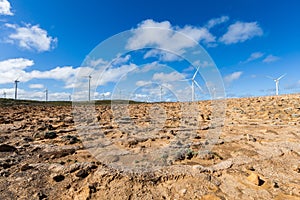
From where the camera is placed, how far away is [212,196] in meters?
3.60

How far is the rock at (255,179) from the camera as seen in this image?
154 inches

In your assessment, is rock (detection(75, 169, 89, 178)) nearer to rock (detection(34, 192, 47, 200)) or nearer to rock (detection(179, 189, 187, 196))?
rock (detection(34, 192, 47, 200))

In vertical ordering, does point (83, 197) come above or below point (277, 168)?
below

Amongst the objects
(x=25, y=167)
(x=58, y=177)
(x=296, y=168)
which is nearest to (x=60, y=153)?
(x=25, y=167)

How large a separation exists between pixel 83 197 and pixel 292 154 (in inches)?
182

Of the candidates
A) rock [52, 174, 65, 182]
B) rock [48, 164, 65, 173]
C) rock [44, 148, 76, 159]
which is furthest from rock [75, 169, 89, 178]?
rock [44, 148, 76, 159]

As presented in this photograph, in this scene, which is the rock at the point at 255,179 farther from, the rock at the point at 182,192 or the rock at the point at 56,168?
the rock at the point at 56,168

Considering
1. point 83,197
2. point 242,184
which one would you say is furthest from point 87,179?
point 242,184

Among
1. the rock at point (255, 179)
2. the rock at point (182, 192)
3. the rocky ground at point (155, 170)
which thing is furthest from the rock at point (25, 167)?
the rock at point (255, 179)

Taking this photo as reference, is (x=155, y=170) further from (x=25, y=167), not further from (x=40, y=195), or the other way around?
(x=25, y=167)

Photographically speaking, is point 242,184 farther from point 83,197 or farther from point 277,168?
point 83,197

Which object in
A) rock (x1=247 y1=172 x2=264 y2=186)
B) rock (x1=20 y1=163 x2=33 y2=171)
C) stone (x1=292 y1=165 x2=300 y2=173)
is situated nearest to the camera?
rock (x1=247 y1=172 x2=264 y2=186)

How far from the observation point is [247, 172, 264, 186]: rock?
3908 millimetres

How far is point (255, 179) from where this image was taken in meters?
3.96
